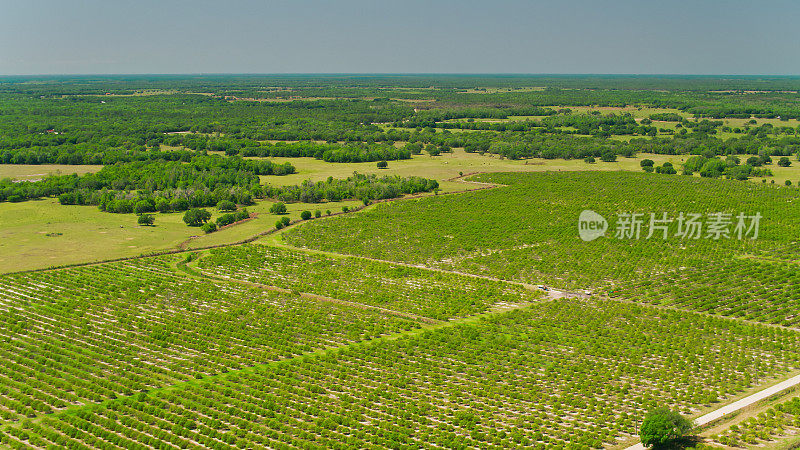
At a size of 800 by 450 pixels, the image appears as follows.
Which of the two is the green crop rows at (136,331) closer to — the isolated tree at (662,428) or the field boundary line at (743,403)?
the isolated tree at (662,428)

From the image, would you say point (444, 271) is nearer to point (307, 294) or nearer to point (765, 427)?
point (307, 294)

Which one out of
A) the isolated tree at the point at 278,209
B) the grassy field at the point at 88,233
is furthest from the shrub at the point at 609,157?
the isolated tree at the point at 278,209

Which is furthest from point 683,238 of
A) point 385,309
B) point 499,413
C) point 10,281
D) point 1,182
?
point 1,182

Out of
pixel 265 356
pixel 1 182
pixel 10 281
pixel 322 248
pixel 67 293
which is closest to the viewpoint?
pixel 265 356

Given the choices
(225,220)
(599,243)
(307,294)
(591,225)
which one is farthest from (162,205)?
(599,243)

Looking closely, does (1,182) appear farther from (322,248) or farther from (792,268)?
(792,268)

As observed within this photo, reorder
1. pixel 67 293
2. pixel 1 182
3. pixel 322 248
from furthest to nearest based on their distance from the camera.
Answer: pixel 1 182 < pixel 322 248 < pixel 67 293

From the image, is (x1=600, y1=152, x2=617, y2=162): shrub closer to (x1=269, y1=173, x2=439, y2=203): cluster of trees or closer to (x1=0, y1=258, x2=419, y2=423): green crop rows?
(x1=269, y1=173, x2=439, y2=203): cluster of trees

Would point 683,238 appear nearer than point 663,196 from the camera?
Yes
